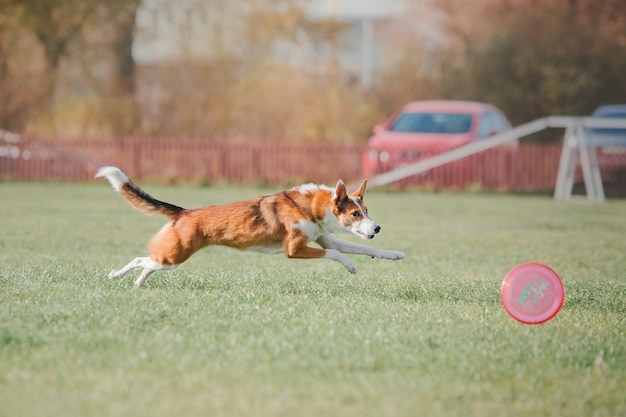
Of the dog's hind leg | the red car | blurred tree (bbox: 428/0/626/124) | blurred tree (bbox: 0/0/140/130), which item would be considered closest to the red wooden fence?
the red car

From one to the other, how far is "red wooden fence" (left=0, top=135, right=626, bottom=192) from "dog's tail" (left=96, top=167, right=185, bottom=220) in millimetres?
16622

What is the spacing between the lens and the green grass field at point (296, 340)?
456 cm

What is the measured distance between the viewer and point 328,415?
14.2ft

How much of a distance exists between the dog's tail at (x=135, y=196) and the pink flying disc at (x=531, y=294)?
2.83 metres

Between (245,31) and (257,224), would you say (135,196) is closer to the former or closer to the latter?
(257,224)

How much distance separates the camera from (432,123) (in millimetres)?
23516

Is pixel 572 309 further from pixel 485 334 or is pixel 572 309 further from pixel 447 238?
pixel 447 238

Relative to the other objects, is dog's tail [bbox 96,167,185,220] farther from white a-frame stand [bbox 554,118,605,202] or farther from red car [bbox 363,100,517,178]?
red car [bbox 363,100,517,178]

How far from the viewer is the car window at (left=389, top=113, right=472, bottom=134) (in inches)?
918

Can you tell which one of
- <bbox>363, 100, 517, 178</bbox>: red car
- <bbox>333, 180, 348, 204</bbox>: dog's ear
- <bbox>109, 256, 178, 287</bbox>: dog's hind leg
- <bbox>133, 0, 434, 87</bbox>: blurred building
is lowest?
<bbox>109, 256, 178, 287</bbox>: dog's hind leg

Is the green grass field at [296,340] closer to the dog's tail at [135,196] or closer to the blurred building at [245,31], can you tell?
the dog's tail at [135,196]

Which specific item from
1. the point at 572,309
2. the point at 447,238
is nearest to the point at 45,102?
the point at 447,238

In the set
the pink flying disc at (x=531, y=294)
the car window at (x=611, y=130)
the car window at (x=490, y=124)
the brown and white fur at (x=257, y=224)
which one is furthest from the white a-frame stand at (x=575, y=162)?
the pink flying disc at (x=531, y=294)

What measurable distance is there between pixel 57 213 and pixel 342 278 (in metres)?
8.16
